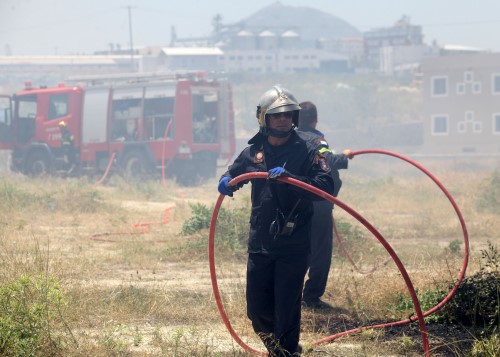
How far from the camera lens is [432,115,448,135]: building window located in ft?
189

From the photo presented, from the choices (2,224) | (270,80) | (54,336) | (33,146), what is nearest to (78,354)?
(54,336)

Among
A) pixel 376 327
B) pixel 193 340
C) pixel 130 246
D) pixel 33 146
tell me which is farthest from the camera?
pixel 33 146

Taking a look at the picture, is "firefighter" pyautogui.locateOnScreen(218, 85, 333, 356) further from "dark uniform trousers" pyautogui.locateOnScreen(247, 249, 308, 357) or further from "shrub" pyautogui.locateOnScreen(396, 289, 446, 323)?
"shrub" pyautogui.locateOnScreen(396, 289, 446, 323)

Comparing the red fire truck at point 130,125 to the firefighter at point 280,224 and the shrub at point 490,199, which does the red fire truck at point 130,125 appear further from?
the firefighter at point 280,224

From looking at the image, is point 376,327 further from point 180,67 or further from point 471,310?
point 180,67

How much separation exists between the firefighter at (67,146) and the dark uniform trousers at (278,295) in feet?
67.3

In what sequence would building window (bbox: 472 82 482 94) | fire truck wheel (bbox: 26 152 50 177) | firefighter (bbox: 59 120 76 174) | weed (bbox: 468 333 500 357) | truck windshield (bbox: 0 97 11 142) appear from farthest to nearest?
building window (bbox: 472 82 482 94) → truck windshield (bbox: 0 97 11 142) → fire truck wheel (bbox: 26 152 50 177) → firefighter (bbox: 59 120 76 174) → weed (bbox: 468 333 500 357)

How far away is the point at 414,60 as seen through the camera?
108312 mm

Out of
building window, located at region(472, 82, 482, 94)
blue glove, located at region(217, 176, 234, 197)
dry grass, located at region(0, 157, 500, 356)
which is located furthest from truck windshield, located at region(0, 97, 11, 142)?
building window, located at region(472, 82, 482, 94)

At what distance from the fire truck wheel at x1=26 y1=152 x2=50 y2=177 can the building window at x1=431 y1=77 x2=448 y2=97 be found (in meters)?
38.5

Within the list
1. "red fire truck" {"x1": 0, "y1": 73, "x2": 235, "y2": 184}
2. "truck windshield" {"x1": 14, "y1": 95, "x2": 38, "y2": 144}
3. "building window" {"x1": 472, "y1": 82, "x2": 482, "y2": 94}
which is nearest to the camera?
"red fire truck" {"x1": 0, "y1": 73, "x2": 235, "y2": 184}

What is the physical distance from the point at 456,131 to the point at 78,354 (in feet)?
177

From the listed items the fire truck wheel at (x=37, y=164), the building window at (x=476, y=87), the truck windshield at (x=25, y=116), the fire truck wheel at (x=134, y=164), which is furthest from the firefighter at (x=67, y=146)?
the building window at (x=476, y=87)

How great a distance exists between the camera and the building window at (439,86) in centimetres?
5822
